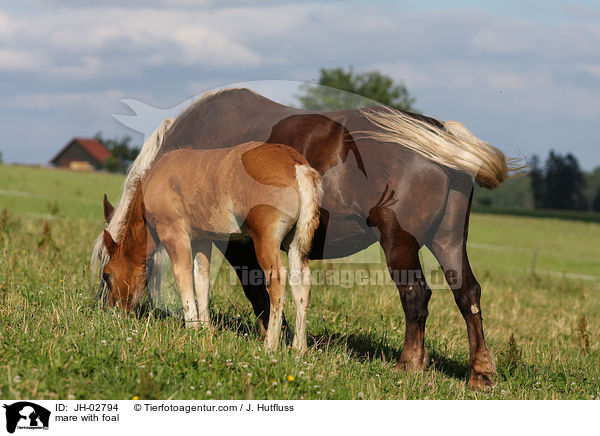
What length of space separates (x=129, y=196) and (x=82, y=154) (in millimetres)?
79200

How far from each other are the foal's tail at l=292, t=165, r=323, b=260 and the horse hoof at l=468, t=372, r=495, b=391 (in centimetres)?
188

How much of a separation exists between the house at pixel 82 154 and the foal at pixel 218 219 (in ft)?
225

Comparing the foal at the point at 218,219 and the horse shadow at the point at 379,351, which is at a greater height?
the foal at the point at 218,219

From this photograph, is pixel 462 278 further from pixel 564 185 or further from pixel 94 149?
pixel 564 185

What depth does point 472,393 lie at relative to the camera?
493 centimetres

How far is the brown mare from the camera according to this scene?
5035 mm

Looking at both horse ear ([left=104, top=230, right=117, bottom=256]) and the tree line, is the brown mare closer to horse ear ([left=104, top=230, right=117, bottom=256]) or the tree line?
horse ear ([left=104, top=230, right=117, bottom=256])

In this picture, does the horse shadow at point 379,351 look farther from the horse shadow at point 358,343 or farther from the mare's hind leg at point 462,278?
the mare's hind leg at point 462,278

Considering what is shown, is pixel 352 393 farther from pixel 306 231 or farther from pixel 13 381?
pixel 13 381

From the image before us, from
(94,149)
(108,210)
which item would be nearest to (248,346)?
(108,210)


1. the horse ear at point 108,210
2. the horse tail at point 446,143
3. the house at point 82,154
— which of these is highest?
the house at point 82,154

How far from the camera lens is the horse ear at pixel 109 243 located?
5.35 meters

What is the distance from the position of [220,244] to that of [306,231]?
1.18 m
